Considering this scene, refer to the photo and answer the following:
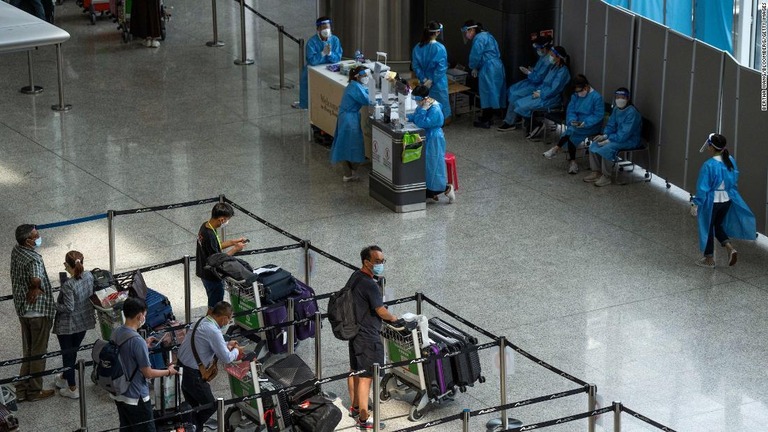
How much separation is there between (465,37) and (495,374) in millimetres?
8152

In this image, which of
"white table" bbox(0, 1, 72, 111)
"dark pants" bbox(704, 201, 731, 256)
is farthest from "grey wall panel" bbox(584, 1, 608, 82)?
"white table" bbox(0, 1, 72, 111)

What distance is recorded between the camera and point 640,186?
16.5 meters

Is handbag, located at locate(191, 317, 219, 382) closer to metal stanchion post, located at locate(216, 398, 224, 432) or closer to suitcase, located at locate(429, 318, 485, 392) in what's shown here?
metal stanchion post, located at locate(216, 398, 224, 432)

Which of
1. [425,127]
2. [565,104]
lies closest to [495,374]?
[425,127]

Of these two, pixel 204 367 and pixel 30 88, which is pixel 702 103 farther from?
pixel 30 88

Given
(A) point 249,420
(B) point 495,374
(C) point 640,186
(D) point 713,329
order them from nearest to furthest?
1. (A) point 249,420
2. (B) point 495,374
3. (D) point 713,329
4. (C) point 640,186

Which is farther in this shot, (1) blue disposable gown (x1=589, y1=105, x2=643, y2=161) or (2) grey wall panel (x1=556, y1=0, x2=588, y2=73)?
(2) grey wall panel (x1=556, y1=0, x2=588, y2=73)

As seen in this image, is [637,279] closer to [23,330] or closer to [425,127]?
[425,127]

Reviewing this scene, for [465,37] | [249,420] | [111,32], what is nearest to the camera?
[249,420]

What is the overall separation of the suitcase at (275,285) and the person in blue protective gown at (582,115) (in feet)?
20.2

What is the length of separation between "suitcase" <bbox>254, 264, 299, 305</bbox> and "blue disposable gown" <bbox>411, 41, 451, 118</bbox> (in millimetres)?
6867

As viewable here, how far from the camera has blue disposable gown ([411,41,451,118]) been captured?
18.0 metres

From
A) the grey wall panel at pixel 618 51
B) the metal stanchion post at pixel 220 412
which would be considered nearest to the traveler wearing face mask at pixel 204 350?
the metal stanchion post at pixel 220 412

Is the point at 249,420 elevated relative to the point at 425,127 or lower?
lower
